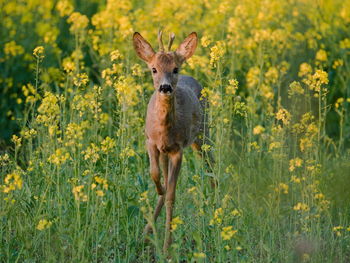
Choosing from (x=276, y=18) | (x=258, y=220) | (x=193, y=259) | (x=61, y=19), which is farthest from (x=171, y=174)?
(x=61, y=19)

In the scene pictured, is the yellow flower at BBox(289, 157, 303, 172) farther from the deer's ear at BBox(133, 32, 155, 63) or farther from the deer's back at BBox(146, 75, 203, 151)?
the deer's ear at BBox(133, 32, 155, 63)

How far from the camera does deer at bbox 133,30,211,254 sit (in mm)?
6406

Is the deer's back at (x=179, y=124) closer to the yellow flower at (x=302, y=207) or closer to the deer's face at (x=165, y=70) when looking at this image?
the deer's face at (x=165, y=70)

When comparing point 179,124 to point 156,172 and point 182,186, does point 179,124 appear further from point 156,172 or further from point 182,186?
point 182,186

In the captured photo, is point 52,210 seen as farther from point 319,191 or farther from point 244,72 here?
point 244,72

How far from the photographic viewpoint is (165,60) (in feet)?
21.2

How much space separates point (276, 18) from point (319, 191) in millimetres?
5457

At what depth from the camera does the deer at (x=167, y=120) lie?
21.0ft

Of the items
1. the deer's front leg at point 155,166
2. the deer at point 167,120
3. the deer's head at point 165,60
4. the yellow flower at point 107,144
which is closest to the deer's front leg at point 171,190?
the deer at point 167,120

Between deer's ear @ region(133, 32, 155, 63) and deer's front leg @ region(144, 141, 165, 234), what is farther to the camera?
deer's ear @ region(133, 32, 155, 63)

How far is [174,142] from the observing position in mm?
6664

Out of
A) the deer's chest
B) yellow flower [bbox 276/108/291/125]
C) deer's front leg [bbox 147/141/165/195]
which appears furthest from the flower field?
the deer's chest

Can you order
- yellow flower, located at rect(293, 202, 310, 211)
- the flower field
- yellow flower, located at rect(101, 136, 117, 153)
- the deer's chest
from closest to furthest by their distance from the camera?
yellow flower, located at rect(293, 202, 310, 211)
the flower field
yellow flower, located at rect(101, 136, 117, 153)
the deer's chest

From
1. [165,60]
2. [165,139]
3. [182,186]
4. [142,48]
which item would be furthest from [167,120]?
[182,186]
